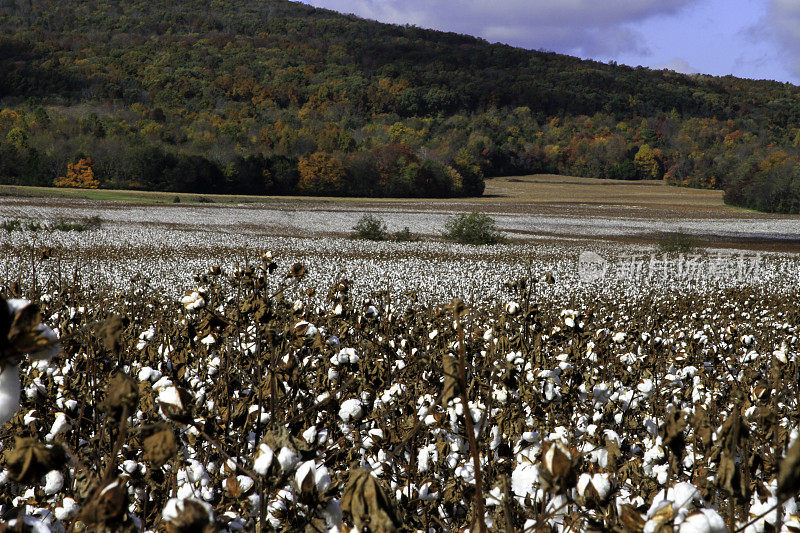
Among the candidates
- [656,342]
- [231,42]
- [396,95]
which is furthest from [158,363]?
[231,42]

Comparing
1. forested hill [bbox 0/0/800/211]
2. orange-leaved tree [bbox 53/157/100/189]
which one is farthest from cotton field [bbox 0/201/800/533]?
orange-leaved tree [bbox 53/157/100/189]

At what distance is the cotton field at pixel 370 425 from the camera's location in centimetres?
116

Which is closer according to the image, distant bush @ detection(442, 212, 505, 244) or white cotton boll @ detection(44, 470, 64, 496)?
white cotton boll @ detection(44, 470, 64, 496)

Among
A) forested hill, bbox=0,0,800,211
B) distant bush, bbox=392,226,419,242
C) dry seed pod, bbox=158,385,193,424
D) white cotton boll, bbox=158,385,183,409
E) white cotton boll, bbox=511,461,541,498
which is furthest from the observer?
forested hill, bbox=0,0,800,211

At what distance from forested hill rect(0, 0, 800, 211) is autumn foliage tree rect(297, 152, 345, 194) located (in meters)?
0.27

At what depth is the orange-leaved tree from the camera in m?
67.6

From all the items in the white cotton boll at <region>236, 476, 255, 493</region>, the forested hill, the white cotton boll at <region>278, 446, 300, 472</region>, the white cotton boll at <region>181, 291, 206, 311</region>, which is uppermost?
the forested hill

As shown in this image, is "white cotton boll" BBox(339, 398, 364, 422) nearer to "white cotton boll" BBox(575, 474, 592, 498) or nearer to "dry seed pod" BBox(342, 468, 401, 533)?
"white cotton boll" BBox(575, 474, 592, 498)

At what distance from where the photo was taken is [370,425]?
317 centimetres

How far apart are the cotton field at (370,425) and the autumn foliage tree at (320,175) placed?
69.4 m

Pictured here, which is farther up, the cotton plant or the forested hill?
the forested hill

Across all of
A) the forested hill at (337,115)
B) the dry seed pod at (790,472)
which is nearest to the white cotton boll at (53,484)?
the dry seed pod at (790,472)

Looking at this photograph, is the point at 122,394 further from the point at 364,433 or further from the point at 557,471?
the point at 364,433

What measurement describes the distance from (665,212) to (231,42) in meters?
154
